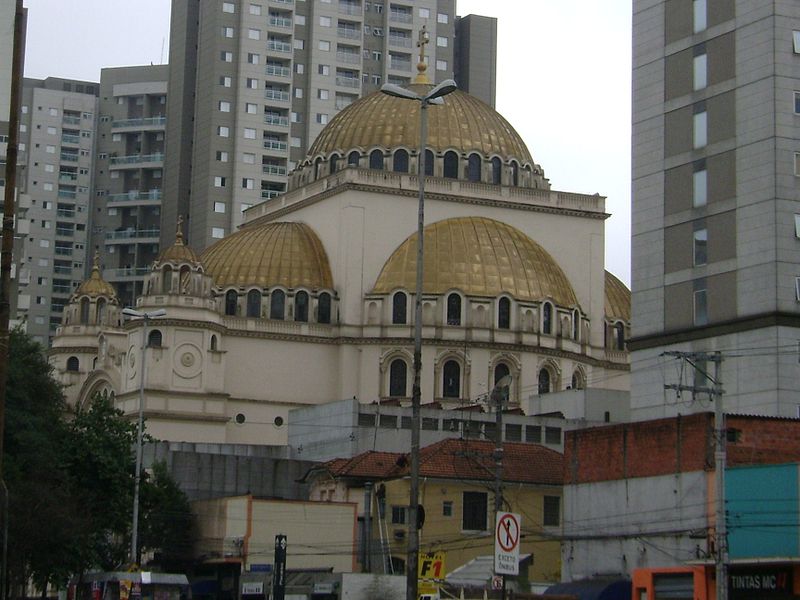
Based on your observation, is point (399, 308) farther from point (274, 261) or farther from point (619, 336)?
point (619, 336)

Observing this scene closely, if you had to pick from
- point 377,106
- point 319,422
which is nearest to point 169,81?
point 377,106

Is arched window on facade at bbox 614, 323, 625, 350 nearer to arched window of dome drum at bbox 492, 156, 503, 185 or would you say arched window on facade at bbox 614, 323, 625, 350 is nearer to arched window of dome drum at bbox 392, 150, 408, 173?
arched window of dome drum at bbox 492, 156, 503, 185

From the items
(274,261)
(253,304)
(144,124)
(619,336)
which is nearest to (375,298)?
(274,261)

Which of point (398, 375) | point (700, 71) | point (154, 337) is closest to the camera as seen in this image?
point (700, 71)

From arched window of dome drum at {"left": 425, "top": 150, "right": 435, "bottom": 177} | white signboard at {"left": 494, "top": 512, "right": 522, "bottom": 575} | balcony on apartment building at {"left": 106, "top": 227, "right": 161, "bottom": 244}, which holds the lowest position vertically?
white signboard at {"left": 494, "top": 512, "right": 522, "bottom": 575}

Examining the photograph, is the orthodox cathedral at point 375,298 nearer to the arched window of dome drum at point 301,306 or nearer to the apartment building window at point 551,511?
the arched window of dome drum at point 301,306

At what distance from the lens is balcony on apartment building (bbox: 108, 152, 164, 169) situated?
161 m

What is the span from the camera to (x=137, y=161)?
16262 cm

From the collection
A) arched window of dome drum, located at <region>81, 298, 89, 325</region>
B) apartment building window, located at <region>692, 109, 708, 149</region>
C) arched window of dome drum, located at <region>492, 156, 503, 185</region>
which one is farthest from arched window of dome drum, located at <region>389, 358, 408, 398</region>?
apartment building window, located at <region>692, 109, 708, 149</region>

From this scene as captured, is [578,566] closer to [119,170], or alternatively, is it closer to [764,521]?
[764,521]

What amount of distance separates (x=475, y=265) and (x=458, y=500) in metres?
35.4

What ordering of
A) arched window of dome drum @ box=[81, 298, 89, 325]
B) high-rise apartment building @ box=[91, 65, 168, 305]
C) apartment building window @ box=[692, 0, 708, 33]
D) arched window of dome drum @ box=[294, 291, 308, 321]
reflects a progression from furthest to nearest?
1. high-rise apartment building @ box=[91, 65, 168, 305]
2. arched window of dome drum @ box=[81, 298, 89, 325]
3. arched window of dome drum @ box=[294, 291, 308, 321]
4. apartment building window @ box=[692, 0, 708, 33]

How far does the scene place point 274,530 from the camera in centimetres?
7756

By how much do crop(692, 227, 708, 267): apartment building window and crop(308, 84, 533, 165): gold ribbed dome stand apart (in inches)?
2015
